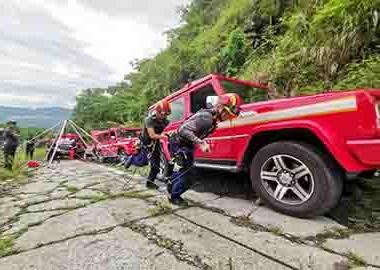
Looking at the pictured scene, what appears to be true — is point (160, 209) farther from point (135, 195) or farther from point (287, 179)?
point (287, 179)

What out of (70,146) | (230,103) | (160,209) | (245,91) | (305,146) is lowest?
(160,209)

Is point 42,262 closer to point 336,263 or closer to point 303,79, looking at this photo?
point 336,263

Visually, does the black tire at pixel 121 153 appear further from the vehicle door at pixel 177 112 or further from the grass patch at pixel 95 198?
the grass patch at pixel 95 198

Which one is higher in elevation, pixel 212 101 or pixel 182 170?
pixel 212 101

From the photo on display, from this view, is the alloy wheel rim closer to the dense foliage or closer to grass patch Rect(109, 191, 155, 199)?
grass patch Rect(109, 191, 155, 199)

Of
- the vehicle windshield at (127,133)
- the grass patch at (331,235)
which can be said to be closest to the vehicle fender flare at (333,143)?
the grass patch at (331,235)

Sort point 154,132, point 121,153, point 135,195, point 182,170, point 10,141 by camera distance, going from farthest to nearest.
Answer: point 121,153, point 10,141, point 154,132, point 135,195, point 182,170

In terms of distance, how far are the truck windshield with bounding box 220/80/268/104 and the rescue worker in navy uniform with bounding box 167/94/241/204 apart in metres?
0.83

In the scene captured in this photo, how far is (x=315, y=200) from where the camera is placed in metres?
2.73

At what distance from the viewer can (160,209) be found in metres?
3.40

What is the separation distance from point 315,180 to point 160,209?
6.06 ft

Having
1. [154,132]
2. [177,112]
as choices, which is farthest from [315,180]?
[177,112]

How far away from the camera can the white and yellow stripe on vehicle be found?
257cm

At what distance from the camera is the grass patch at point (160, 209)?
326 cm
